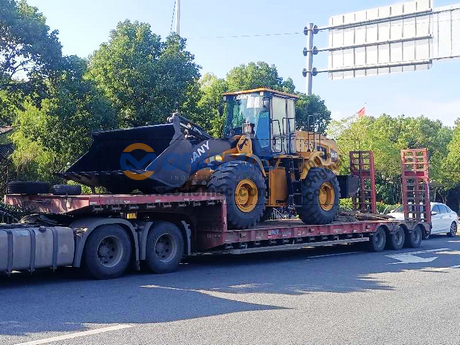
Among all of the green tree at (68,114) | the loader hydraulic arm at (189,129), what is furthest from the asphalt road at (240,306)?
the green tree at (68,114)

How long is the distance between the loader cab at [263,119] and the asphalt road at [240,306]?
348 cm

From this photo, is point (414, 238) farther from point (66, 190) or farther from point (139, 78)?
point (66, 190)

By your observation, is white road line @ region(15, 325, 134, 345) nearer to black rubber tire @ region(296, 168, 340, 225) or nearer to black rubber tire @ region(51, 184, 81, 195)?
black rubber tire @ region(51, 184, 81, 195)

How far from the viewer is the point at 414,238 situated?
19.2 m

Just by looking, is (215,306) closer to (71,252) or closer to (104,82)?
(71,252)

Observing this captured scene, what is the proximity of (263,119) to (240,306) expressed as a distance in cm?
740

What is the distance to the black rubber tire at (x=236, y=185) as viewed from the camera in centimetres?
1326

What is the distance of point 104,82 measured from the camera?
19234mm

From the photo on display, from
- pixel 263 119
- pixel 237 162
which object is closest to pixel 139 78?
pixel 263 119

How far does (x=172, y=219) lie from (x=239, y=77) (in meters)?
18.5

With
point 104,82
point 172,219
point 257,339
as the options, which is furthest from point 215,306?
point 104,82

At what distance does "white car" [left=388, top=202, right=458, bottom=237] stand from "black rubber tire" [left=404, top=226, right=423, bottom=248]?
12.6ft

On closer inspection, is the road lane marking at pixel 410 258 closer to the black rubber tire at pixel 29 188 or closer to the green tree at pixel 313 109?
the black rubber tire at pixel 29 188

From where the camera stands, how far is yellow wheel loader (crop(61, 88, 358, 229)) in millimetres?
13125
